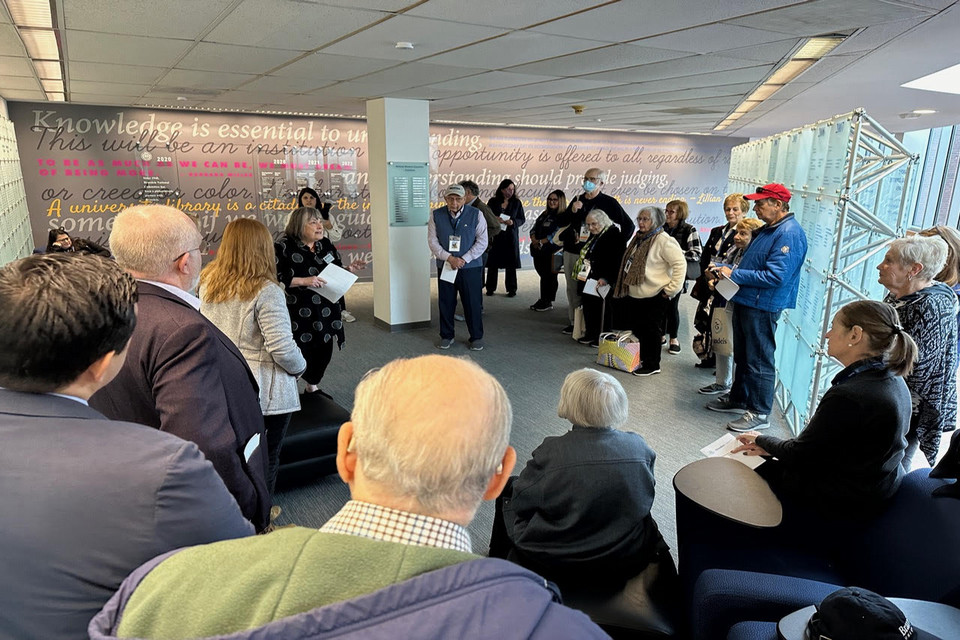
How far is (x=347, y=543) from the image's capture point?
0.66m

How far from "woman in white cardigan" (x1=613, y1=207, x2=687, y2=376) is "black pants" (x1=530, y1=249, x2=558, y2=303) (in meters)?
2.22

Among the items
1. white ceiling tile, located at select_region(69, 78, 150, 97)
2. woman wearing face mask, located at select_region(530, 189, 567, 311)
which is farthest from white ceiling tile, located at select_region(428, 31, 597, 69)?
woman wearing face mask, located at select_region(530, 189, 567, 311)

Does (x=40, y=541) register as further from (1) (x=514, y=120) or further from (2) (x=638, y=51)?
(1) (x=514, y=120)

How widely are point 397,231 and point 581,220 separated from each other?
2003mm

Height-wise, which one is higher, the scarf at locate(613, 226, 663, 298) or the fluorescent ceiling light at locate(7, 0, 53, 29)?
the fluorescent ceiling light at locate(7, 0, 53, 29)

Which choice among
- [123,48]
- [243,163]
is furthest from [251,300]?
[243,163]

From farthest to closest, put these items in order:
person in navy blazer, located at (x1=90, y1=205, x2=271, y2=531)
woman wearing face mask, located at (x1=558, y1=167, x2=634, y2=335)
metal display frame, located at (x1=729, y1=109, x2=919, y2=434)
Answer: woman wearing face mask, located at (x1=558, y1=167, x2=634, y2=335) → metal display frame, located at (x1=729, y1=109, x2=919, y2=434) → person in navy blazer, located at (x1=90, y1=205, x2=271, y2=531)

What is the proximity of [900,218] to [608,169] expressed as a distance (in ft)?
25.1

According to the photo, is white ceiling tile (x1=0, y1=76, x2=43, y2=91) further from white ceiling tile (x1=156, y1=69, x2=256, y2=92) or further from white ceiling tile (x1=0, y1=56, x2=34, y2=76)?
white ceiling tile (x1=156, y1=69, x2=256, y2=92)

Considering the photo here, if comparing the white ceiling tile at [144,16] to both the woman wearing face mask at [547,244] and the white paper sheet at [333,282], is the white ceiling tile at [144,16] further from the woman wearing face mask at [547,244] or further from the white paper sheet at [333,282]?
the woman wearing face mask at [547,244]

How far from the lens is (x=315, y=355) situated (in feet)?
12.2

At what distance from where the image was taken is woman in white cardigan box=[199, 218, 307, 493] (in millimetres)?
2428

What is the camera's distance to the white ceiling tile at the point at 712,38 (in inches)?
109

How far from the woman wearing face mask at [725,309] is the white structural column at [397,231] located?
3077 millimetres
